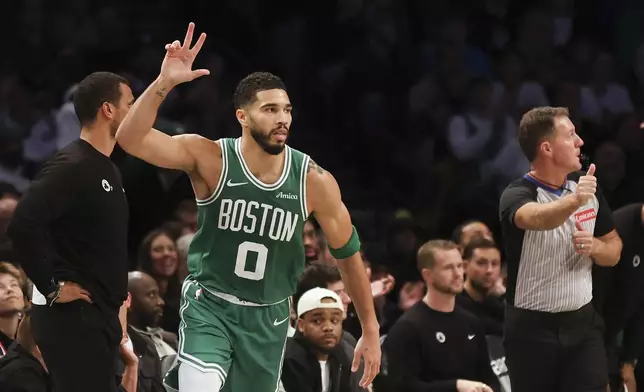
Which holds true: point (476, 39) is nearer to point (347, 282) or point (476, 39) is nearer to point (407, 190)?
point (407, 190)

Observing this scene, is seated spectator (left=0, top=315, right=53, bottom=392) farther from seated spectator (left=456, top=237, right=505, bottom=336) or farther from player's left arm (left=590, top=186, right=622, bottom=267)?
seated spectator (left=456, top=237, right=505, bottom=336)

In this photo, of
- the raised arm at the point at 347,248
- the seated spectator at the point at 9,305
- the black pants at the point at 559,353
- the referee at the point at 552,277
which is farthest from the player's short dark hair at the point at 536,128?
the seated spectator at the point at 9,305

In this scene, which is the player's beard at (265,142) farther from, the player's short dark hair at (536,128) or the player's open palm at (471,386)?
the player's open palm at (471,386)

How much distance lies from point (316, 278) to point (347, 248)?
2.07 m

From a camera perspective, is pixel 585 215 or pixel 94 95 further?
pixel 585 215

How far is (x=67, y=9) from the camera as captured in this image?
37.2 feet

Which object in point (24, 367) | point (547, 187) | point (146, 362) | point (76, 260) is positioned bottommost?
point (24, 367)

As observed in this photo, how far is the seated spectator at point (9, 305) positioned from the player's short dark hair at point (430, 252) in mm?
2424

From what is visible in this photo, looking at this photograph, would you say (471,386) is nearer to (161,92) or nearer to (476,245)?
(476,245)

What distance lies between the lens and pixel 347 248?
18.4 ft

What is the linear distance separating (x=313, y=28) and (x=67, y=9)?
2.20 m

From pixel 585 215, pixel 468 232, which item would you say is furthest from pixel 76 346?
pixel 468 232

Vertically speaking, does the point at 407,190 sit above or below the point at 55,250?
above

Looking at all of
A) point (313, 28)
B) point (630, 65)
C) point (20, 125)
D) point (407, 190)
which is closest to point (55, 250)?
point (20, 125)
